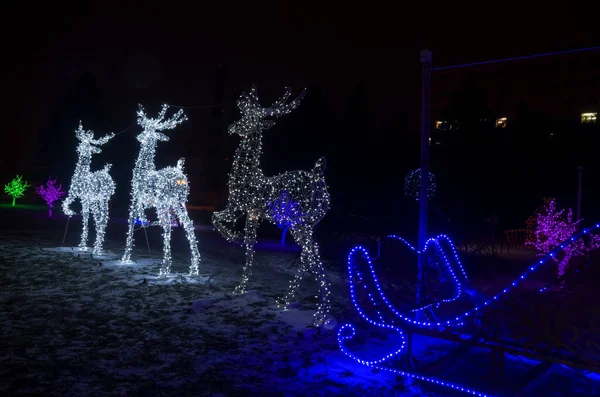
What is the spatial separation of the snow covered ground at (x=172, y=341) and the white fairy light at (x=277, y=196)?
86 cm

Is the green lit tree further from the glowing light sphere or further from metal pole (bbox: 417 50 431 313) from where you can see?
metal pole (bbox: 417 50 431 313)

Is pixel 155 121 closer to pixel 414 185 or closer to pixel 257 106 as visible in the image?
pixel 257 106

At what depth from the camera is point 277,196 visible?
713 centimetres

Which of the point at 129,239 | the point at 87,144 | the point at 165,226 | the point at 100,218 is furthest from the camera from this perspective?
the point at 87,144

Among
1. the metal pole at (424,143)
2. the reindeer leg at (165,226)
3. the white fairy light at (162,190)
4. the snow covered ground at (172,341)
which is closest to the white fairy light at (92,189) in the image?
the white fairy light at (162,190)

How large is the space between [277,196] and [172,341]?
8.70 feet

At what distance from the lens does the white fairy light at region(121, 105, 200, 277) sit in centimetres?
919

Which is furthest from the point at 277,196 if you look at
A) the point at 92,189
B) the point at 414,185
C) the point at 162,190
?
the point at 414,185

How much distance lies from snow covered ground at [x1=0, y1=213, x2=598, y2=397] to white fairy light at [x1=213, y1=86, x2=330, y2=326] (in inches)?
33.7

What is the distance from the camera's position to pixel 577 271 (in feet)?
14.3

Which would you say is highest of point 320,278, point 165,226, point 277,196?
point 277,196

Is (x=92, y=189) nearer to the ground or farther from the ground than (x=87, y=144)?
nearer to the ground

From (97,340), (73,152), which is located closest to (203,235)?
(97,340)

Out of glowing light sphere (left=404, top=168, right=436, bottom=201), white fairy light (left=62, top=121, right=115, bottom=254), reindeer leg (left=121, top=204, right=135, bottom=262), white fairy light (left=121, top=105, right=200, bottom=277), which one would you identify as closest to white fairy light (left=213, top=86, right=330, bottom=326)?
white fairy light (left=121, top=105, right=200, bottom=277)
